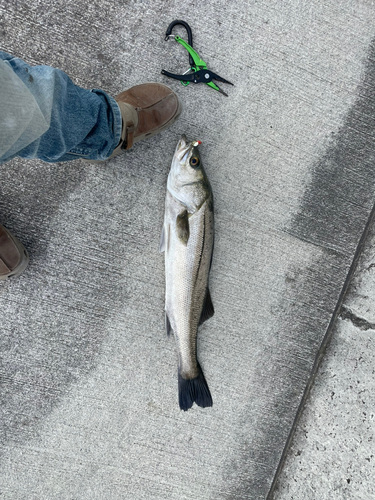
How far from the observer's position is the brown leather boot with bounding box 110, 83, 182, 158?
243 cm

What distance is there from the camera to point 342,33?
276cm

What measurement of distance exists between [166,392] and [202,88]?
8.22 ft

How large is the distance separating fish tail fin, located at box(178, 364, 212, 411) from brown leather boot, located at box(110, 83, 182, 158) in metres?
1.85

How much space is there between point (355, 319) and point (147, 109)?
2419 millimetres

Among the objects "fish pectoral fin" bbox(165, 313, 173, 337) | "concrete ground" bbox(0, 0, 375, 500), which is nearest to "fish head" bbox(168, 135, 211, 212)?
"concrete ground" bbox(0, 0, 375, 500)

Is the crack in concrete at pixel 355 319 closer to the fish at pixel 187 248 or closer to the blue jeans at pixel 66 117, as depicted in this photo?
the fish at pixel 187 248

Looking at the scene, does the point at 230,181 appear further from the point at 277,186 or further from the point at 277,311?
the point at 277,311

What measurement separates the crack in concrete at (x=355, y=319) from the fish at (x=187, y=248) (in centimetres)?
119

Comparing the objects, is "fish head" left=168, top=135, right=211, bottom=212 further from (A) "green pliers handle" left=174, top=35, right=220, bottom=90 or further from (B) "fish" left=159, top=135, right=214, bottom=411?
(A) "green pliers handle" left=174, top=35, right=220, bottom=90

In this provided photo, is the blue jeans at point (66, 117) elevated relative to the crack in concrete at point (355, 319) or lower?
elevated

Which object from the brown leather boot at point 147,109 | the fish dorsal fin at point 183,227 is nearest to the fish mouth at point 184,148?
the brown leather boot at point 147,109

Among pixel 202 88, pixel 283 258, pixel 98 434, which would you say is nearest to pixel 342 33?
pixel 202 88

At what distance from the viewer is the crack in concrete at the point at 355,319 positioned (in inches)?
113

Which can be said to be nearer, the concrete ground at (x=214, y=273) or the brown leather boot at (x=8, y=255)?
the brown leather boot at (x=8, y=255)
